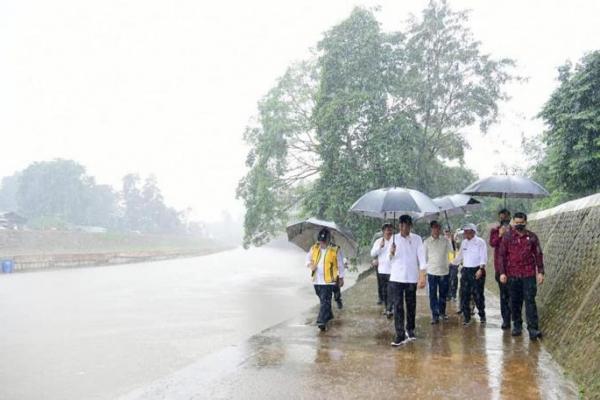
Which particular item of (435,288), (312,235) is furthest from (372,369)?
(312,235)

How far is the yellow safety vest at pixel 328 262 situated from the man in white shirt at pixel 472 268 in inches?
79.3

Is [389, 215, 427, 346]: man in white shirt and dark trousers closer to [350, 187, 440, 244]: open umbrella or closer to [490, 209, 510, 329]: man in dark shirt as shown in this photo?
[350, 187, 440, 244]: open umbrella

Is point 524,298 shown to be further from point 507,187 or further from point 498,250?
point 507,187

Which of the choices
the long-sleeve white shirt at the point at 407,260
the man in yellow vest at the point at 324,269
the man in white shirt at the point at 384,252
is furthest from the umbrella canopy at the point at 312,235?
the long-sleeve white shirt at the point at 407,260

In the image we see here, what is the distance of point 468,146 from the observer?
2208 cm

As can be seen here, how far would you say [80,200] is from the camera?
220ft

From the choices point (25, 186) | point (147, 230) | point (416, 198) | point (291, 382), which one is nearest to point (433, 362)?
point (291, 382)

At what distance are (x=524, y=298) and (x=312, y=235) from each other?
3.74m

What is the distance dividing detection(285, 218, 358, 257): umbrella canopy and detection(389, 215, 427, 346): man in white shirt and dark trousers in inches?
69.7

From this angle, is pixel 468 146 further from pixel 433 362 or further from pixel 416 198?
pixel 433 362

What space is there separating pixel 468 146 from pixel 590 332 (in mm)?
18202

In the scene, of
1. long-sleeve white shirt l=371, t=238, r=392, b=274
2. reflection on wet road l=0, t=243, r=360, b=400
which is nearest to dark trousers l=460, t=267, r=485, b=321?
long-sleeve white shirt l=371, t=238, r=392, b=274

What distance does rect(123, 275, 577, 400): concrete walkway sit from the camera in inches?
177

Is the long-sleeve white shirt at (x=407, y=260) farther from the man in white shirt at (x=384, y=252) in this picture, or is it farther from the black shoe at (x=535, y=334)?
the black shoe at (x=535, y=334)
